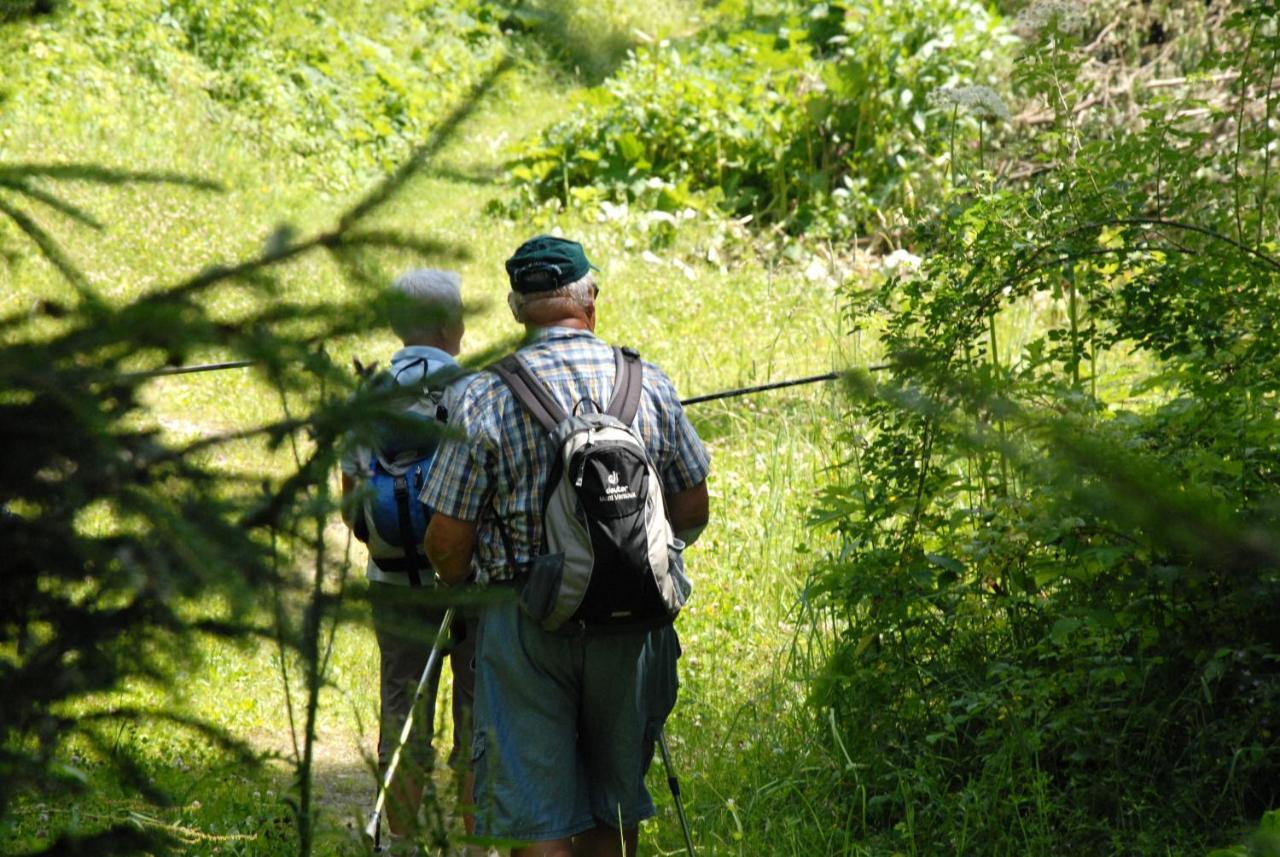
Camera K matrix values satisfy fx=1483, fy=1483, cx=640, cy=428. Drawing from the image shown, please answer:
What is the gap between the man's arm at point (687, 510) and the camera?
13.1ft

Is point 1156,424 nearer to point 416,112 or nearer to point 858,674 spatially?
point 858,674

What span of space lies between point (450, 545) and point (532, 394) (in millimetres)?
443

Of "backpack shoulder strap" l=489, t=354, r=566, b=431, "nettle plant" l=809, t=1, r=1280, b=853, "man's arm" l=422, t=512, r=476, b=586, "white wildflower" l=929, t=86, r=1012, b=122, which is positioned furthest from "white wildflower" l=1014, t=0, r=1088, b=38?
"man's arm" l=422, t=512, r=476, b=586

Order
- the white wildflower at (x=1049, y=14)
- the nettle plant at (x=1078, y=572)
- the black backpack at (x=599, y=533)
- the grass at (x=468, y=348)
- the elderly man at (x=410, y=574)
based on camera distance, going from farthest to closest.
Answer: the white wildflower at (x=1049, y=14) → the grass at (x=468, y=348) → the elderly man at (x=410, y=574) → the nettle plant at (x=1078, y=572) → the black backpack at (x=599, y=533)

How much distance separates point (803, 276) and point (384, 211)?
9729mm

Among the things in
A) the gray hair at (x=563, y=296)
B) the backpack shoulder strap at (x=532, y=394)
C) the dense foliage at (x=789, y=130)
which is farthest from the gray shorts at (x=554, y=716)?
the dense foliage at (x=789, y=130)

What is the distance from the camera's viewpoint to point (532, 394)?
3715 mm

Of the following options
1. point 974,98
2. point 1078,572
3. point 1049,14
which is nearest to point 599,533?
point 1078,572

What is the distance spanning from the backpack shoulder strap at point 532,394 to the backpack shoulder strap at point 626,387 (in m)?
0.14

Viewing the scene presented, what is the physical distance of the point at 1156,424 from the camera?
4270mm

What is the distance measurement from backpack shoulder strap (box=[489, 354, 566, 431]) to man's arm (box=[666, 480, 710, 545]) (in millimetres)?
488

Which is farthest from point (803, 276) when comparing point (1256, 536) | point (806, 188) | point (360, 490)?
point (1256, 536)

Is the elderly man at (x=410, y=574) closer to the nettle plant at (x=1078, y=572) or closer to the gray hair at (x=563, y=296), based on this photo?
the gray hair at (x=563, y=296)

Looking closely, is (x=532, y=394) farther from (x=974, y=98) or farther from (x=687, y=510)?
(x=974, y=98)
